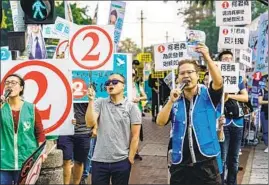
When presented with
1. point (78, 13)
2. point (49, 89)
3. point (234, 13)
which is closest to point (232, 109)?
point (234, 13)

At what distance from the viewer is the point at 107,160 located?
5.27 metres

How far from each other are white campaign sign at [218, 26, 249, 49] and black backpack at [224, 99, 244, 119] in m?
1.20

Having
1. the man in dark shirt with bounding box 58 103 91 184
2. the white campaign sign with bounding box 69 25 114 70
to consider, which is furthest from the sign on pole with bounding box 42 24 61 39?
the white campaign sign with bounding box 69 25 114 70

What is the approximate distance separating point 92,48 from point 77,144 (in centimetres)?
181

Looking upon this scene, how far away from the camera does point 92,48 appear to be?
229 inches

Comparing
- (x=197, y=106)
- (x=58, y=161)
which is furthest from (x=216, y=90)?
(x=58, y=161)

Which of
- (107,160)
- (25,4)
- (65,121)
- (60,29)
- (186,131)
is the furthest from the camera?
(60,29)

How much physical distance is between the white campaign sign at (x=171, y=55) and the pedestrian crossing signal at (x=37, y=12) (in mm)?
1416

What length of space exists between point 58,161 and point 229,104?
225cm

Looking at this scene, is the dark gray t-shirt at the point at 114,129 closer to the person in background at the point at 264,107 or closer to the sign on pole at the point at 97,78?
the sign on pole at the point at 97,78

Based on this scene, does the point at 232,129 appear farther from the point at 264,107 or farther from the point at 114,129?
the point at 264,107

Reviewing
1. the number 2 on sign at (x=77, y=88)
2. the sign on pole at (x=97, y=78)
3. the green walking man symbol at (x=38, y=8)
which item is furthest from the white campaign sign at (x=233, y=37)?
the green walking man symbol at (x=38, y=8)

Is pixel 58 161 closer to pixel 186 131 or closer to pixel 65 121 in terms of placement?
pixel 65 121

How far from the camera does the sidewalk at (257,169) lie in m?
8.12
